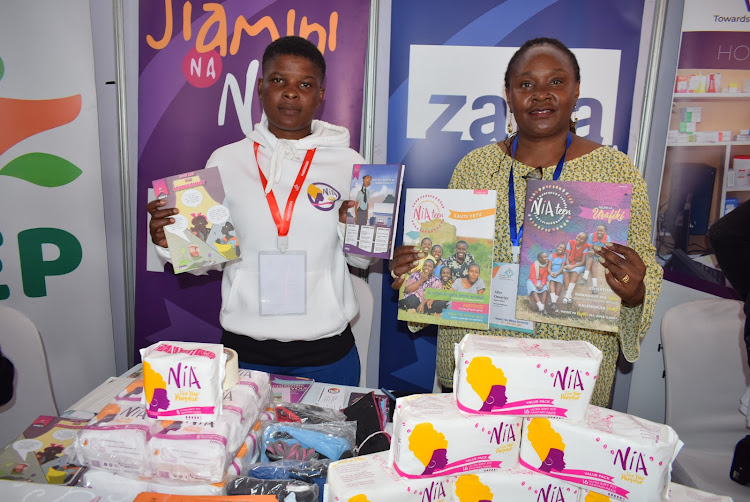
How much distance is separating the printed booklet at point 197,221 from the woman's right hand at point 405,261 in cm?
59

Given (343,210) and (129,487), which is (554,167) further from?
(129,487)

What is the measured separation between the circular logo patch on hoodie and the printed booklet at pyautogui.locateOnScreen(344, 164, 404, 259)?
0.18 meters

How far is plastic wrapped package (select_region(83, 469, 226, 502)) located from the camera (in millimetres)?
1165

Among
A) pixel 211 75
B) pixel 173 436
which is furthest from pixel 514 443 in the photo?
pixel 211 75

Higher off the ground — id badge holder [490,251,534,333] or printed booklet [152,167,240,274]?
printed booklet [152,167,240,274]

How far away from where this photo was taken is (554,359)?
1.17m

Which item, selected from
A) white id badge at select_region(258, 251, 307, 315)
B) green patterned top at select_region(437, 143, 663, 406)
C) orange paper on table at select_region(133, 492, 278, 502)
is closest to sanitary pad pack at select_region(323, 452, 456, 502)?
orange paper on table at select_region(133, 492, 278, 502)

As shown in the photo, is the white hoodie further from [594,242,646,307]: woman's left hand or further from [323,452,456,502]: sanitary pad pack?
[594,242,646,307]: woman's left hand

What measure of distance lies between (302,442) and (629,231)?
127cm

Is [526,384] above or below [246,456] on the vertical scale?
above

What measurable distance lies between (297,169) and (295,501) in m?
1.28

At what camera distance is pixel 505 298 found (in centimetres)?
166

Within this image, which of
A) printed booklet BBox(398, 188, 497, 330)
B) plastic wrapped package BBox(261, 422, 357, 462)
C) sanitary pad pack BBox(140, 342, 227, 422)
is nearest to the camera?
sanitary pad pack BBox(140, 342, 227, 422)

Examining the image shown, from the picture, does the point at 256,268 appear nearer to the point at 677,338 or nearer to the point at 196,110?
the point at 196,110
